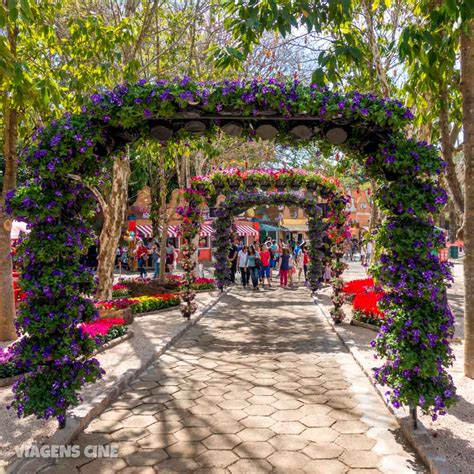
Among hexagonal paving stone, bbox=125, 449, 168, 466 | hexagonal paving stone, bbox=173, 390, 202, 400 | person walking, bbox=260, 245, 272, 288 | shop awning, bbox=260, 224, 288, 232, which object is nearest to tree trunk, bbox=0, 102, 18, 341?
hexagonal paving stone, bbox=173, 390, 202, 400

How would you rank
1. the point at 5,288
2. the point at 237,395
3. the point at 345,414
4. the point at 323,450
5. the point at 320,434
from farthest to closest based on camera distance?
the point at 5,288 < the point at 237,395 < the point at 345,414 < the point at 320,434 < the point at 323,450

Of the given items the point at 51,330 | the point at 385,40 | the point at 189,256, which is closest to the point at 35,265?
the point at 51,330

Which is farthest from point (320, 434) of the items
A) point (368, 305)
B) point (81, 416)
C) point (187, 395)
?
point (368, 305)

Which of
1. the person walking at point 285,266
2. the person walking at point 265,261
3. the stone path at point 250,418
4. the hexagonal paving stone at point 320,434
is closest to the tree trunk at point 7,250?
the stone path at point 250,418

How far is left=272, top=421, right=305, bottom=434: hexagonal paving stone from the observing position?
4.48 meters

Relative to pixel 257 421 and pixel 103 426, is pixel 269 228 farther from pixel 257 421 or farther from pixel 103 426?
pixel 103 426

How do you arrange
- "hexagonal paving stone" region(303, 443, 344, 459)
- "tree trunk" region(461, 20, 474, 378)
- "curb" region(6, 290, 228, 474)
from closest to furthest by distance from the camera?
"curb" region(6, 290, 228, 474) < "hexagonal paving stone" region(303, 443, 344, 459) < "tree trunk" region(461, 20, 474, 378)

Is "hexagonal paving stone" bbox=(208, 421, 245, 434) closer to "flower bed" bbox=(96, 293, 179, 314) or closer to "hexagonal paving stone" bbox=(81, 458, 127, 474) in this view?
"hexagonal paving stone" bbox=(81, 458, 127, 474)

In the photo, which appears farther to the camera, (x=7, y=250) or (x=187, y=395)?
(x=7, y=250)

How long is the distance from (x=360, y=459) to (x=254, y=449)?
96 centimetres

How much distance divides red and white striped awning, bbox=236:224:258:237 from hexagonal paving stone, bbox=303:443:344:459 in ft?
110

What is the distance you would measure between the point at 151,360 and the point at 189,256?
443cm

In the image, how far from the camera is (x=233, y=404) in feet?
17.3

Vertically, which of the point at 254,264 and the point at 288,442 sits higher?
the point at 254,264
